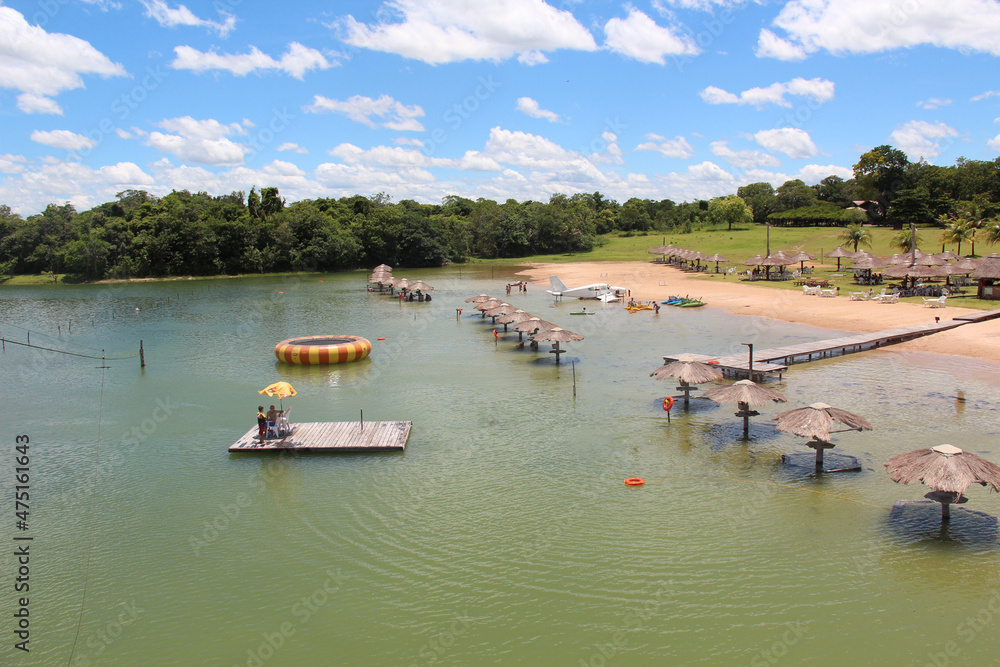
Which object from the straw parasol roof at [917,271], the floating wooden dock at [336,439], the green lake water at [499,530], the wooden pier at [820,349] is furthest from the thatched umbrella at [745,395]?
the straw parasol roof at [917,271]

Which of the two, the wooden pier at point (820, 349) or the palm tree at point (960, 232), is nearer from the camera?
the wooden pier at point (820, 349)

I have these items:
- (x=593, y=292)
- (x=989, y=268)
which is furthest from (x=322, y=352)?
(x=989, y=268)

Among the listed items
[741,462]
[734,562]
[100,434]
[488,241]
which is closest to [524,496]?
[734,562]

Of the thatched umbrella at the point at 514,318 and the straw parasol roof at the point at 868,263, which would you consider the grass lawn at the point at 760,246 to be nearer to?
the straw parasol roof at the point at 868,263

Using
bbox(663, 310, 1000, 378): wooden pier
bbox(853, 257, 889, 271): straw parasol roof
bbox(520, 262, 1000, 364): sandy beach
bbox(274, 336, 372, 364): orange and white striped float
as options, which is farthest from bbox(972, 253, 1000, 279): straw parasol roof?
bbox(274, 336, 372, 364): orange and white striped float

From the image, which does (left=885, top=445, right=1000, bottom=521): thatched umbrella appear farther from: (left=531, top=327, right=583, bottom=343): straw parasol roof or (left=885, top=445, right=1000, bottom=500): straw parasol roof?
(left=531, top=327, right=583, bottom=343): straw parasol roof

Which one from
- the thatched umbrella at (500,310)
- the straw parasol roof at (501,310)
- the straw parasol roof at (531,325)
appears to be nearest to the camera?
the straw parasol roof at (531,325)

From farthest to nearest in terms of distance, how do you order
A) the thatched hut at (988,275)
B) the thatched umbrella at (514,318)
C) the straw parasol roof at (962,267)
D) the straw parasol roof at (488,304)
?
1. the straw parasol roof at (962,267)
2. the straw parasol roof at (488,304)
3. the thatched hut at (988,275)
4. the thatched umbrella at (514,318)
